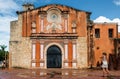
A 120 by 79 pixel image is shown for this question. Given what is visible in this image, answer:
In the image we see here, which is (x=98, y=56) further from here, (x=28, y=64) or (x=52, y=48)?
(x=28, y=64)

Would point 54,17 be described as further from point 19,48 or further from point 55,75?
point 55,75

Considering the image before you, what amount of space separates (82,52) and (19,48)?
810 cm

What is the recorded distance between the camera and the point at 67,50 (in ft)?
131

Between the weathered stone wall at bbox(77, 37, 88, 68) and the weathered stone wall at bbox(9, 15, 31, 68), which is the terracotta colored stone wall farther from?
the weathered stone wall at bbox(9, 15, 31, 68)

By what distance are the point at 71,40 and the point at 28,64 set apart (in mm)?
6249

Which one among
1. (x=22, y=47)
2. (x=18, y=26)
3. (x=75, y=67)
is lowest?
(x=75, y=67)

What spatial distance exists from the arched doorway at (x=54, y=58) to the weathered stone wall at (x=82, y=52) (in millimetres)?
2448

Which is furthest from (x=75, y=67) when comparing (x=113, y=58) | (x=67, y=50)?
(x=113, y=58)

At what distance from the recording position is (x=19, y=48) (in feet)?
132

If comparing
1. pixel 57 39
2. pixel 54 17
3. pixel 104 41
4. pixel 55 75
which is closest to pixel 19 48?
pixel 57 39

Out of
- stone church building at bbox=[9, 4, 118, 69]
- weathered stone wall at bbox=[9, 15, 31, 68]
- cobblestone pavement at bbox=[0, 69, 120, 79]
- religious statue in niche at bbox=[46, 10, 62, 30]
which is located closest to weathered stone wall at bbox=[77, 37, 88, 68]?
stone church building at bbox=[9, 4, 118, 69]

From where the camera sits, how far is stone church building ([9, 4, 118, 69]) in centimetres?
3975

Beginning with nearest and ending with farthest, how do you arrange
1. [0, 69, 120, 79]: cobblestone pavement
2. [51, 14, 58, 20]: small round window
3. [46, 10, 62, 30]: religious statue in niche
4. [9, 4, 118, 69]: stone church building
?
[0, 69, 120, 79]: cobblestone pavement < [9, 4, 118, 69]: stone church building < [46, 10, 62, 30]: religious statue in niche < [51, 14, 58, 20]: small round window

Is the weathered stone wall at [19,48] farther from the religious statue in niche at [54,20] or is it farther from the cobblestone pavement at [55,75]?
the cobblestone pavement at [55,75]
